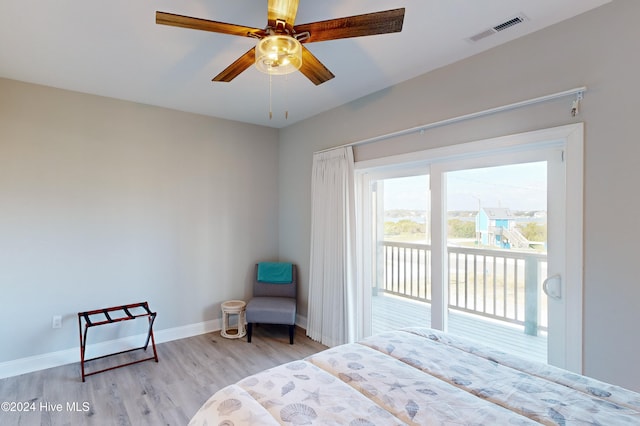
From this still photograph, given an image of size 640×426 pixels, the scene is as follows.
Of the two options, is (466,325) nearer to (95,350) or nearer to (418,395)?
(418,395)

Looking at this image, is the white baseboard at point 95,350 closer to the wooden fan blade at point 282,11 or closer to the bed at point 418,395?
the bed at point 418,395

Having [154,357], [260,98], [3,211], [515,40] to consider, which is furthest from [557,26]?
[3,211]

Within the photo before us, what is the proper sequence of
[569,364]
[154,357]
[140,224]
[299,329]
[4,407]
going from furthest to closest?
1. [299,329]
2. [140,224]
3. [154,357]
4. [4,407]
5. [569,364]

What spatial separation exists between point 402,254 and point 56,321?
339 centimetres

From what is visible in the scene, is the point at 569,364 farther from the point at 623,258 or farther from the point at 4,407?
the point at 4,407

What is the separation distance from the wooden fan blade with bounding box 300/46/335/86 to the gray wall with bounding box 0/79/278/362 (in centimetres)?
236

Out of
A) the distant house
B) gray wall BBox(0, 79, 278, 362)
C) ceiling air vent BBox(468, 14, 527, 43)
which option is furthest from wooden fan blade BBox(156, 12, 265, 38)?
gray wall BBox(0, 79, 278, 362)

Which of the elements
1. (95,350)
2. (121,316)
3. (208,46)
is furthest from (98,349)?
(208,46)

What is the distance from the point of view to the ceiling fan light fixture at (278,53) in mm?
1526

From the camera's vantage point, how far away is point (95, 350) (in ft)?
10.5

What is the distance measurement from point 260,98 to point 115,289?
2.51 metres

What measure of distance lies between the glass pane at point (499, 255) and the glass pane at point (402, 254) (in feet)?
0.88

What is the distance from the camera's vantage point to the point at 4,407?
2361 millimetres

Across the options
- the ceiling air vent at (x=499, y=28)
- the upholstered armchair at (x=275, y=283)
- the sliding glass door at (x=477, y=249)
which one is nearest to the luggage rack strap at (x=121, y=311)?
the upholstered armchair at (x=275, y=283)
